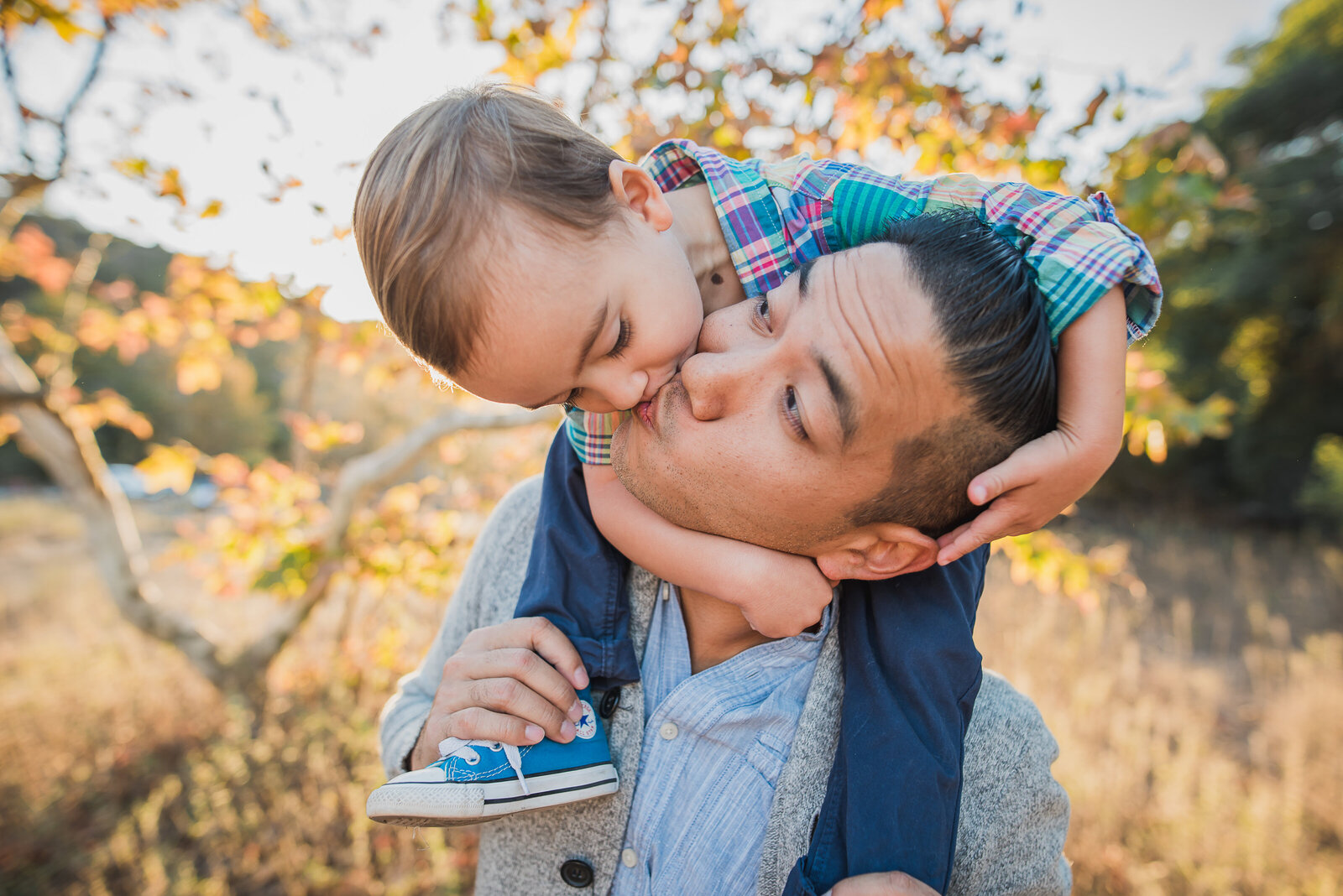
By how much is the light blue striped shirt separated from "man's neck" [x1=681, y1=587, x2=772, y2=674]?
79mm

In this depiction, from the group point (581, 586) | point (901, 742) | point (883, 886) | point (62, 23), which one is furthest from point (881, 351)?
point (62, 23)

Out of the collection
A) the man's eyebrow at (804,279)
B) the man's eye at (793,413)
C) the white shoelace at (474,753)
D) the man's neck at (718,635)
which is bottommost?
the man's neck at (718,635)

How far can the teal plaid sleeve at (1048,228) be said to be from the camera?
3.98ft

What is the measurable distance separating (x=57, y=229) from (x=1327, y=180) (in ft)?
99.3

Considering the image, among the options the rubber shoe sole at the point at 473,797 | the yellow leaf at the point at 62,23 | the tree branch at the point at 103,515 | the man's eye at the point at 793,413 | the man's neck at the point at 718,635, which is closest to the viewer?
the rubber shoe sole at the point at 473,797

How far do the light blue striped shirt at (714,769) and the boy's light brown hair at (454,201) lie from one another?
92cm

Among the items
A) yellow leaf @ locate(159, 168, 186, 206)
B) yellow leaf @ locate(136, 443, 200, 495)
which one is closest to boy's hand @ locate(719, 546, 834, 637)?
yellow leaf @ locate(159, 168, 186, 206)

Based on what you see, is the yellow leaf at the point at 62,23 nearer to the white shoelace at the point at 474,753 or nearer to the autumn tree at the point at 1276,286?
the white shoelace at the point at 474,753

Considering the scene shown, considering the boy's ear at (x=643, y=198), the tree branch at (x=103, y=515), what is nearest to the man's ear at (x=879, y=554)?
the boy's ear at (x=643, y=198)

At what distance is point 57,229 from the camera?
2014cm

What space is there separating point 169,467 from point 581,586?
318 cm

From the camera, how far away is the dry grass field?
346cm

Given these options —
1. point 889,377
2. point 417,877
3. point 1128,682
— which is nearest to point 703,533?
point 889,377

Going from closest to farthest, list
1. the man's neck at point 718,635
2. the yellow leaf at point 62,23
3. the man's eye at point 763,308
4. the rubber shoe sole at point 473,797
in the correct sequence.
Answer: the rubber shoe sole at point 473,797
the man's eye at point 763,308
the man's neck at point 718,635
the yellow leaf at point 62,23
